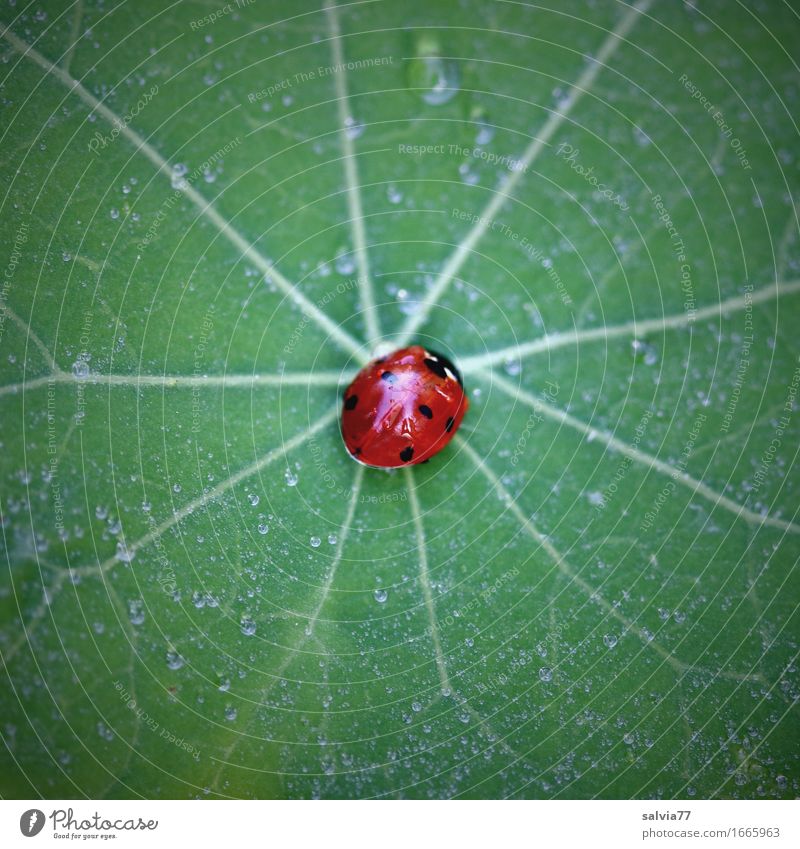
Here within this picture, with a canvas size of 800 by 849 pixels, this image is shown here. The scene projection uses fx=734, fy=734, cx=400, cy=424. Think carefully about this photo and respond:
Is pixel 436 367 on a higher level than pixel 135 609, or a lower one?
higher

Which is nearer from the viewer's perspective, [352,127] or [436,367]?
[436,367]

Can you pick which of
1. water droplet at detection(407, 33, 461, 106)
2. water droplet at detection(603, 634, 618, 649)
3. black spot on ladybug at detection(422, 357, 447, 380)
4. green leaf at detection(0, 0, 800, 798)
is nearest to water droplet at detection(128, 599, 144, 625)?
green leaf at detection(0, 0, 800, 798)

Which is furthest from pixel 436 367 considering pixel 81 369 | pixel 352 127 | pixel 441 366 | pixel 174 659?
pixel 174 659

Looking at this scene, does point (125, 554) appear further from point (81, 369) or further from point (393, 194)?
point (393, 194)

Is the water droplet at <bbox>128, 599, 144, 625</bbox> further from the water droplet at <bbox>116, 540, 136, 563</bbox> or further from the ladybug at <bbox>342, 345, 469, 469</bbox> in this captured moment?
the ladybug at <bbox>342, 345, 469, 469</bbox>

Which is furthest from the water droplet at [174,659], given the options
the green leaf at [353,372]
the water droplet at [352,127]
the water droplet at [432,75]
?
the water droplet at [432,75]

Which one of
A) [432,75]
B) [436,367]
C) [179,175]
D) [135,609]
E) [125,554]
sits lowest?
[135,609]
